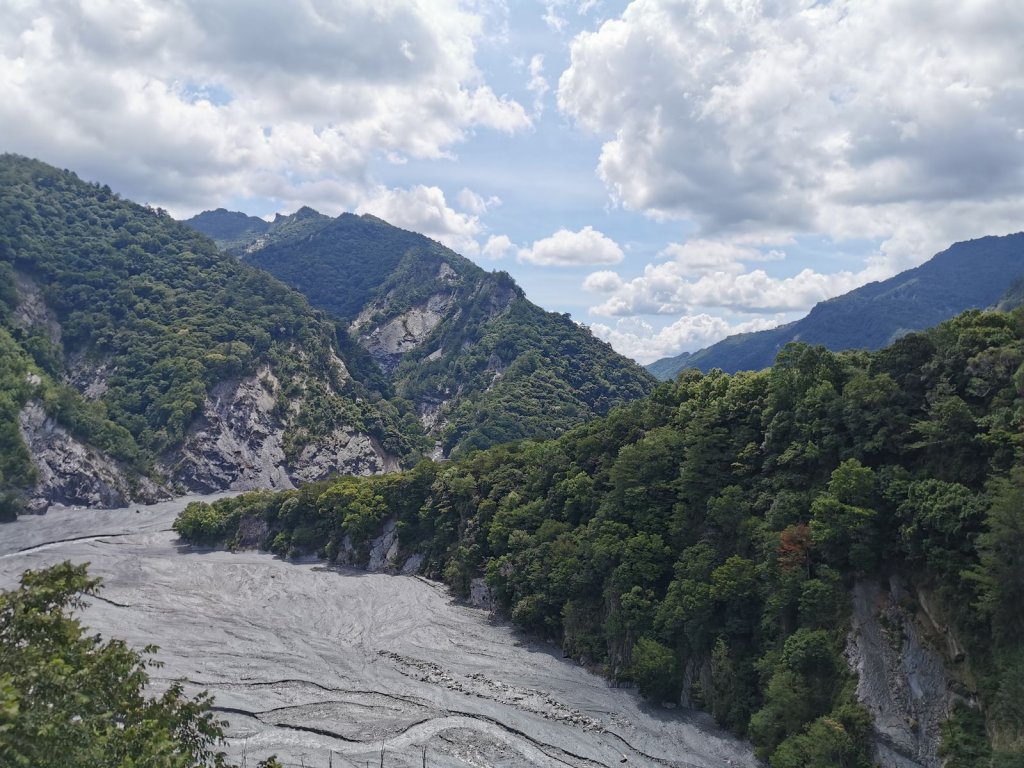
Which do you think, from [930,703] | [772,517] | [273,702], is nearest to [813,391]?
[772,517]

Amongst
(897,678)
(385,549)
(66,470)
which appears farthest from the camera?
(66,470)

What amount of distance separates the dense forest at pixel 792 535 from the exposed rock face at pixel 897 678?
2.55 feet

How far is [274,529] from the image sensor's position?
345 ft

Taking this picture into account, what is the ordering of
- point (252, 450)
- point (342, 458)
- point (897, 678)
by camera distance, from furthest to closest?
point (342, 458)
point (252, 450)
point (897, 678)

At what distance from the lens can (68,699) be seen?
17703 millimetres

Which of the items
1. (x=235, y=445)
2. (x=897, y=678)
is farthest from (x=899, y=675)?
(x=235, y=445)

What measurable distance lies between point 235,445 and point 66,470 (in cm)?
3652

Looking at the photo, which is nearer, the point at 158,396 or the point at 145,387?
the point at 158,396

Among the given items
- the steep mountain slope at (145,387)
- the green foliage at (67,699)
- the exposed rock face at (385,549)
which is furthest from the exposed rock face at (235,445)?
the green foliage at (67,699)

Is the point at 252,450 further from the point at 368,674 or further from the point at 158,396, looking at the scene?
the point at 368,674

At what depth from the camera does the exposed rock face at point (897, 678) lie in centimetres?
3597

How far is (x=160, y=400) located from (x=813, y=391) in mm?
145564

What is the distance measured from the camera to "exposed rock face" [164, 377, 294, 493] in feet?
499

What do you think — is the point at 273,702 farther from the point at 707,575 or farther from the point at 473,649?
the point at 707,575
